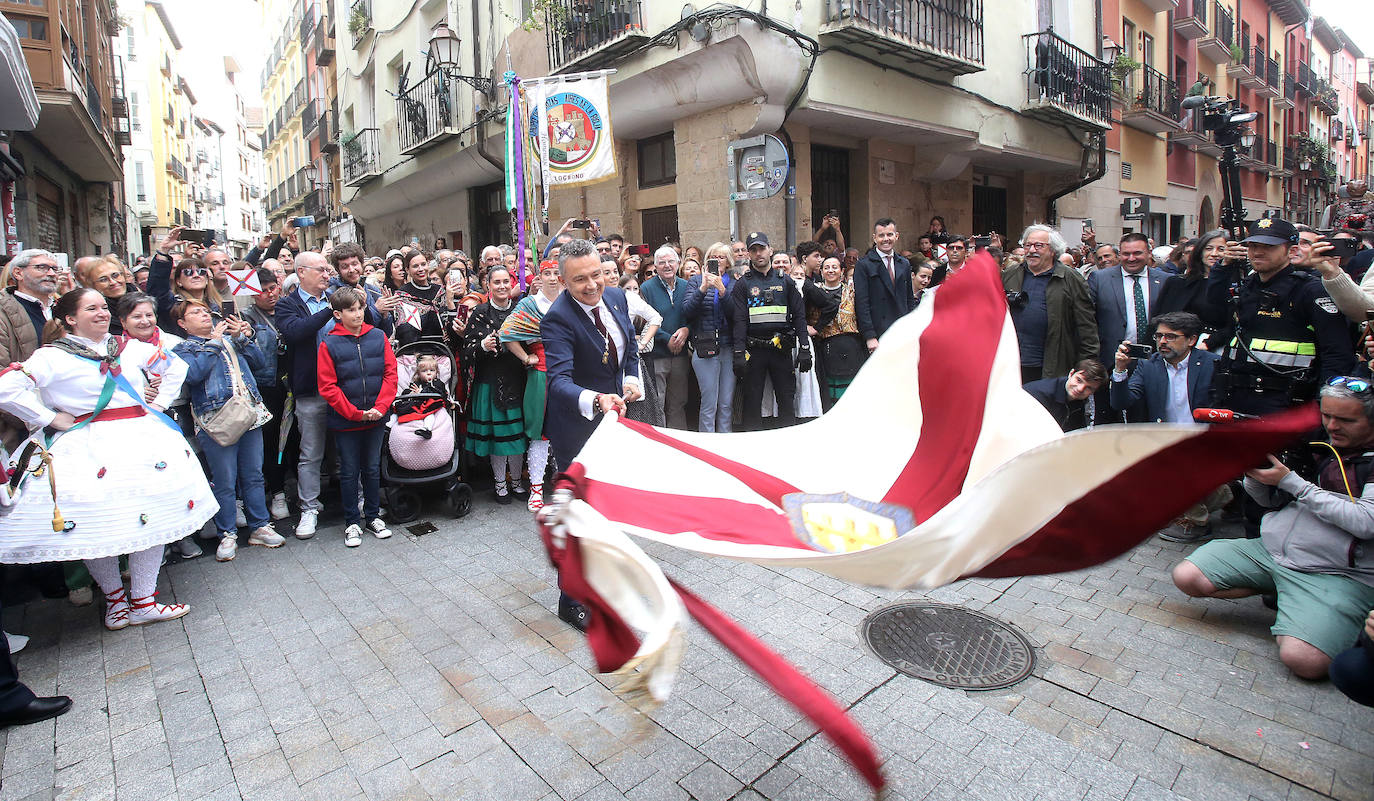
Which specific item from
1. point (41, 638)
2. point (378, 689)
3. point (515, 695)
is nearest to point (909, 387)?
point (515, 695)

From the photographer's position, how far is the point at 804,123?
11.5m

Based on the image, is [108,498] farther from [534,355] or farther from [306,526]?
[534,355]

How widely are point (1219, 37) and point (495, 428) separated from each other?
91.1 ft

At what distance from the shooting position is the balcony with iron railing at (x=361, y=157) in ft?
67.4

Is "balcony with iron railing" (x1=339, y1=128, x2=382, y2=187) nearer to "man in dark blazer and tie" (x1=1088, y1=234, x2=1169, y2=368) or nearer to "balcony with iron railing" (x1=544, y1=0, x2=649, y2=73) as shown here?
"balcony with iron railing" (x1=544, y1=0, x2=649, y2=73)

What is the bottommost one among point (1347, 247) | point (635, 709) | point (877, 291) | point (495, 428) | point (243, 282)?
point (635, 709)

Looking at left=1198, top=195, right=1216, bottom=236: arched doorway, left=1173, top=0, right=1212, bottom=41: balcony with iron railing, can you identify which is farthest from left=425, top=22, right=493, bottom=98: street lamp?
left=1198, top=195, right=1216, bottom=236: arched doorway

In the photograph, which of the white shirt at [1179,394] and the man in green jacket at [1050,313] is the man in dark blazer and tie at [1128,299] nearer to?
the man in green jacket at [1050,313]

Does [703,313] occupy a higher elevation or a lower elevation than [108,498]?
higher

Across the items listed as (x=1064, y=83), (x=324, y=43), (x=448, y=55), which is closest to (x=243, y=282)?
(x=448, y=55)

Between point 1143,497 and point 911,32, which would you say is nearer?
point 1143,497

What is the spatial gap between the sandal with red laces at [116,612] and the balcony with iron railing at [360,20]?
19864 millimetres

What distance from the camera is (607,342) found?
4117 millimetres

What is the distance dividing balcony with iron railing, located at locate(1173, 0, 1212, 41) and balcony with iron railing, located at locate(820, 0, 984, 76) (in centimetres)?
1206
